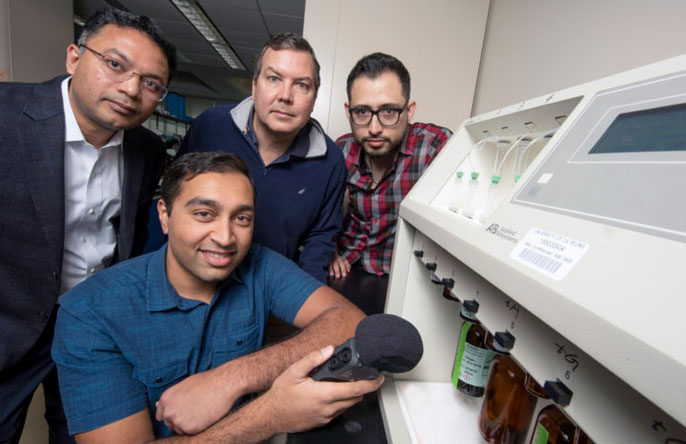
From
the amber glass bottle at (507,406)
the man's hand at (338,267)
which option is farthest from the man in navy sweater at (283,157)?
the amber glass bottle at (507,406)

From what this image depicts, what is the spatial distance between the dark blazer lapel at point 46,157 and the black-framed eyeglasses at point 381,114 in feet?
3.04

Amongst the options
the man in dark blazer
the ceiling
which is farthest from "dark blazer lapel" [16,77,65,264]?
the ceiling

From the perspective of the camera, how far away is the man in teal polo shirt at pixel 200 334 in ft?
2.19

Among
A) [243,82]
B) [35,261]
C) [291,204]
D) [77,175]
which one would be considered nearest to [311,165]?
[291,204]

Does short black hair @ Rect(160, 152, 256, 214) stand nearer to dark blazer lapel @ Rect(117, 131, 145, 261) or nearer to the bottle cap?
dark blazer lapel @ Rect(117, 131, 145, 261)

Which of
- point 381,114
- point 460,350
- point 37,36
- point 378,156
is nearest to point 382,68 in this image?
point 381,114

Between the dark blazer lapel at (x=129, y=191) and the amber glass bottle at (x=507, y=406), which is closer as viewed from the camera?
the amber glass bottle at (x=507, y=406)

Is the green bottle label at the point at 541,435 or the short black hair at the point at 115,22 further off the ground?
Answer: the short black hair at the point at 115,22

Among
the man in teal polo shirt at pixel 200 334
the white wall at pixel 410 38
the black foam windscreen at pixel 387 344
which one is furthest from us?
the white wall at pixel 410 38

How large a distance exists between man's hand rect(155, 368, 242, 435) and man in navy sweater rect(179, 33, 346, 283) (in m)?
0.61

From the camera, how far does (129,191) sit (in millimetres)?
1152

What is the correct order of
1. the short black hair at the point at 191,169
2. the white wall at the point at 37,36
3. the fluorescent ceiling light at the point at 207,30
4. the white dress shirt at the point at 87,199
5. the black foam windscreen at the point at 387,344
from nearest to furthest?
the black foam windscreen at the point at 387,344 < the short black hair at the point at 191,169 < the white dress shirt at the point at 87,199 < the white wall at the point at 37,36 < the fluorescent ceiling light at the point at 207,30

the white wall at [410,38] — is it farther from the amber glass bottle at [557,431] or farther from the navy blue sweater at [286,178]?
the amber glass bottle at [557,431]

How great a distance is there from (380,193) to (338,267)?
1.19 ft
